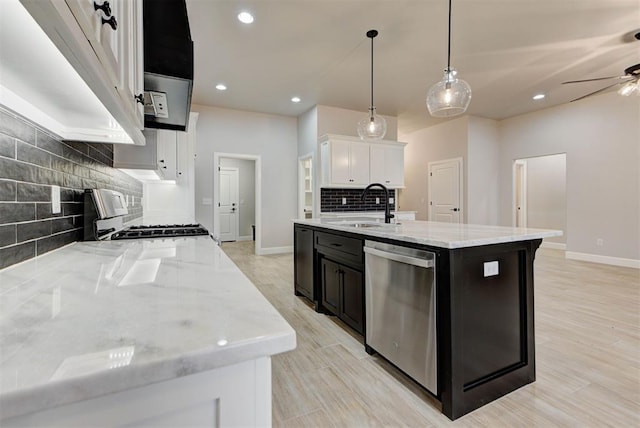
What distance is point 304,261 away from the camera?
311cm

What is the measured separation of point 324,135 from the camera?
5.27 m

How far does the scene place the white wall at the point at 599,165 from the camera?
4637 millimetres

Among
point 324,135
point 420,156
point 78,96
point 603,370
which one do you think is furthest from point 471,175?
point 78,96

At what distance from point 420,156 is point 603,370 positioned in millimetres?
6081

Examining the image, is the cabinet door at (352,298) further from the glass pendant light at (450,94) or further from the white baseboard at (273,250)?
the white baseboard at (273,250)

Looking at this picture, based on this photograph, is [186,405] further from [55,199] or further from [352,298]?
[352,298]

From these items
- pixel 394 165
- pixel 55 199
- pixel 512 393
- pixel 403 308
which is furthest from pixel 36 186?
pixel 394 165

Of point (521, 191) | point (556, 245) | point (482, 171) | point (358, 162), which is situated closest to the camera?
point (358, 162)

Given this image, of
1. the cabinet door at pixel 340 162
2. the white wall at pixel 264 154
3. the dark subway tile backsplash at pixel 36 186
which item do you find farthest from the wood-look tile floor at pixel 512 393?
the white wall at pixel 264 154

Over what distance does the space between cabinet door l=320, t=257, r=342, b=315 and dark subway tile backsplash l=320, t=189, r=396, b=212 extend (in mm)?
2838

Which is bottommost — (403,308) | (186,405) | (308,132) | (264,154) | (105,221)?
(403,308)

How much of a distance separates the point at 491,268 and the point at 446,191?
213 inches

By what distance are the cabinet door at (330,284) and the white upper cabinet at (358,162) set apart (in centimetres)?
272

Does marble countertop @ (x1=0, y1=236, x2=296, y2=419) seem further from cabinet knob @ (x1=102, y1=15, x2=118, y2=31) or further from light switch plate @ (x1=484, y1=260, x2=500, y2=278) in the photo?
light switch plate @ (x1=484, y1=260, x2=500, y2=278)
